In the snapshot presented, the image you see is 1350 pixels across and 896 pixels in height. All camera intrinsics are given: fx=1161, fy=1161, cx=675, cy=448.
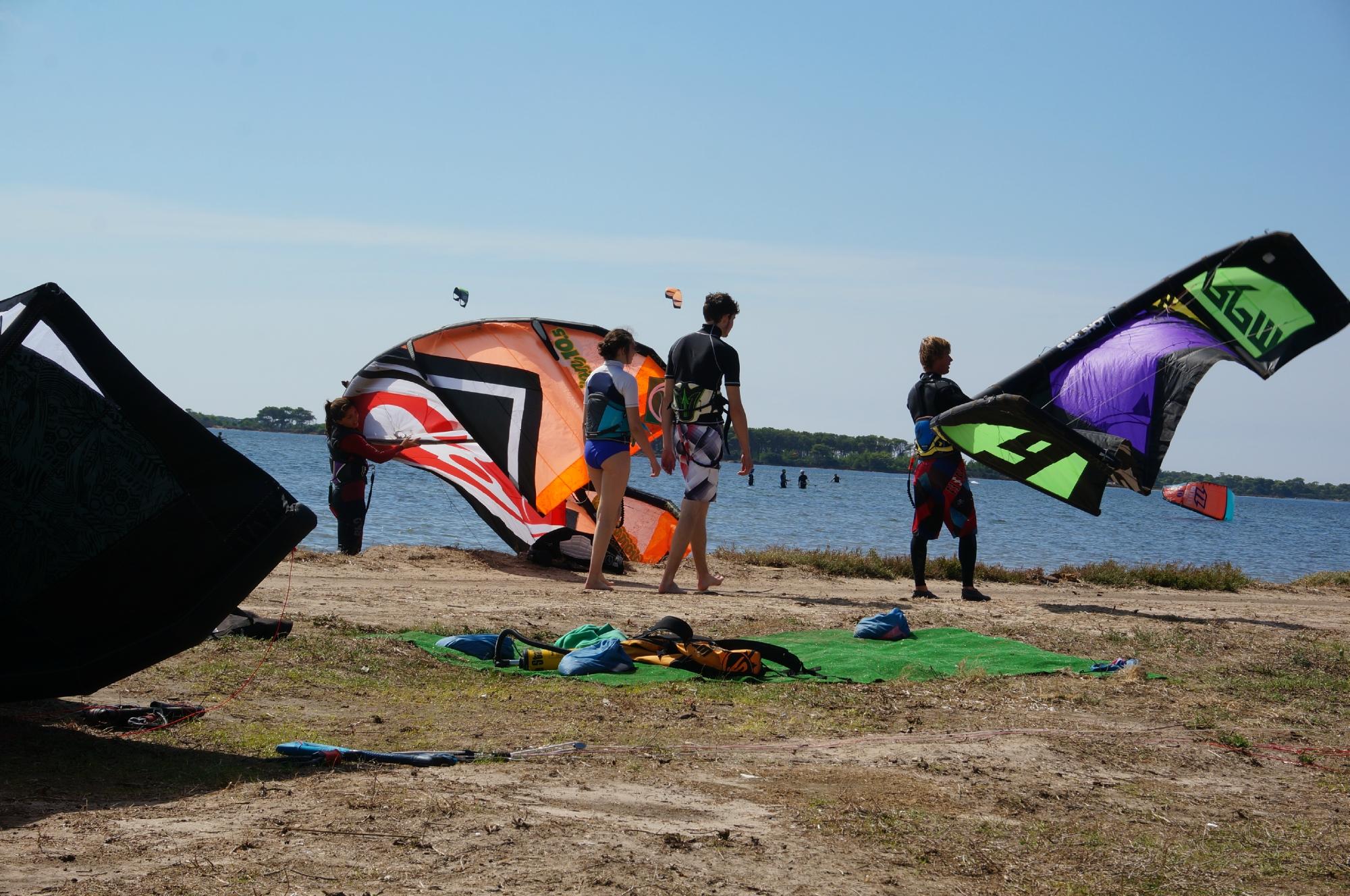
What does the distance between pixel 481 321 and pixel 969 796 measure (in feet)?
28.5

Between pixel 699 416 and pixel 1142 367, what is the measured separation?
3861 millimetres

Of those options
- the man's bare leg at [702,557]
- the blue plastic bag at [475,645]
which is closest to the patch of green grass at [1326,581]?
the man's bare leg at [702,557]

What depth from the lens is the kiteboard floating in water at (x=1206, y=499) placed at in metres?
13.3

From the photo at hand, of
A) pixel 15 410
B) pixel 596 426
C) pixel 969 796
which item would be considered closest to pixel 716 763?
pixel 969 796

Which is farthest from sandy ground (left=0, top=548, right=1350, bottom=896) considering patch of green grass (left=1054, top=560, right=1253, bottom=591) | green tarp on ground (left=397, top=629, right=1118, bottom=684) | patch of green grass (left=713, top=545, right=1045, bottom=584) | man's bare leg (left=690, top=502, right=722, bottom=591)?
patch of green grass (left=1054, top=560, right=1253, bottom=591)

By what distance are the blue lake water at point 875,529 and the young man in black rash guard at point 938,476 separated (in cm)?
591

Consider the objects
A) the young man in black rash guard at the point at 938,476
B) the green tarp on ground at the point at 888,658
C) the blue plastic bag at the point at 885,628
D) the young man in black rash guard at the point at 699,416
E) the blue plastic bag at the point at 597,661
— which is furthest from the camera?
the young man in black rash guard at the point at 938,476

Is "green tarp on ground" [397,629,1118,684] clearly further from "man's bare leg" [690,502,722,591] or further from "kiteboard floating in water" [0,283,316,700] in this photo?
"kiteboard floating in water" [0,283,316,700]

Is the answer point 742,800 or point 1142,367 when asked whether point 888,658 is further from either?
point 1142,367

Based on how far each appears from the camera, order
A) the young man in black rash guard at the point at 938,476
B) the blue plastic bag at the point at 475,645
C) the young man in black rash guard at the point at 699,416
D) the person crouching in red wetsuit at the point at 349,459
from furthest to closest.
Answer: the person crouching in red wetsuit at the point at 349,459
the young man in black rash guard at the point at 938,476
the young man in black rash guard at the point at 699,416
the blue plastic bag at the point at 475,645

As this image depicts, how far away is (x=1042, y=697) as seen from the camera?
6.02 m

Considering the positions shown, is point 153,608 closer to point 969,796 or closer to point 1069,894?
point 969,796

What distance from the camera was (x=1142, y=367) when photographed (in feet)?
32.7

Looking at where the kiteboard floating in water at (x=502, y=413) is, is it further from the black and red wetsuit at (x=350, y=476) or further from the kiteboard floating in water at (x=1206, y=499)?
the kiteboard floating in water at (x=1206, y=499)
